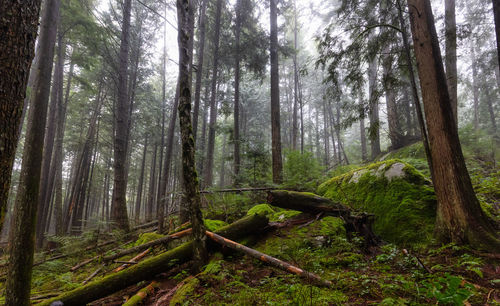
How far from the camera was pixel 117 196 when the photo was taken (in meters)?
8.80

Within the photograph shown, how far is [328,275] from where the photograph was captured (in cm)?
302

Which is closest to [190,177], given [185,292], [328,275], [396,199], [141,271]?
[185,292]

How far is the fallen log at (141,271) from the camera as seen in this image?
3.06 m

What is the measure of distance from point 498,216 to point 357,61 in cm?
502

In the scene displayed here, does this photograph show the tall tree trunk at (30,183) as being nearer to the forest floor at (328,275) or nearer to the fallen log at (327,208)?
the forest floor at (328,275)

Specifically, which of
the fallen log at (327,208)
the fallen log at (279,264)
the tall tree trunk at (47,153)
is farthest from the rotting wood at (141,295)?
the tall tree trunk at (47,153)

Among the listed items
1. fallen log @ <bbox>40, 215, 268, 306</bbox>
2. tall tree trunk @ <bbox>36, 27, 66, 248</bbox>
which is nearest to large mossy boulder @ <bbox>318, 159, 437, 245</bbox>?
fallen log @ <bbox>40, 215, 268, 306</bbox>

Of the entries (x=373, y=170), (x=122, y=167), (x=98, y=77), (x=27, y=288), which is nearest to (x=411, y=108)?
(x=373, y=170)

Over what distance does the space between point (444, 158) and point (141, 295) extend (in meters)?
5.57

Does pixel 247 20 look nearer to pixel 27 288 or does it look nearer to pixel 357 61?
pixel 357 61

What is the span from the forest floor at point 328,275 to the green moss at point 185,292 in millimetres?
13

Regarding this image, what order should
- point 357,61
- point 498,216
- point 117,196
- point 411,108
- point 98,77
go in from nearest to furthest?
point 498,216
point 357,61
point 117,196
point 411,108
point 98,77

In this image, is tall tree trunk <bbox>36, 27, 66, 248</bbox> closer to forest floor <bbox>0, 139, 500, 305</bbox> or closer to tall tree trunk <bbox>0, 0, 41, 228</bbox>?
forest floor <bbox>0, 139, 500, 305</bbox>

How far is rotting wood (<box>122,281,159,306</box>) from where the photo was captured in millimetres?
2916
